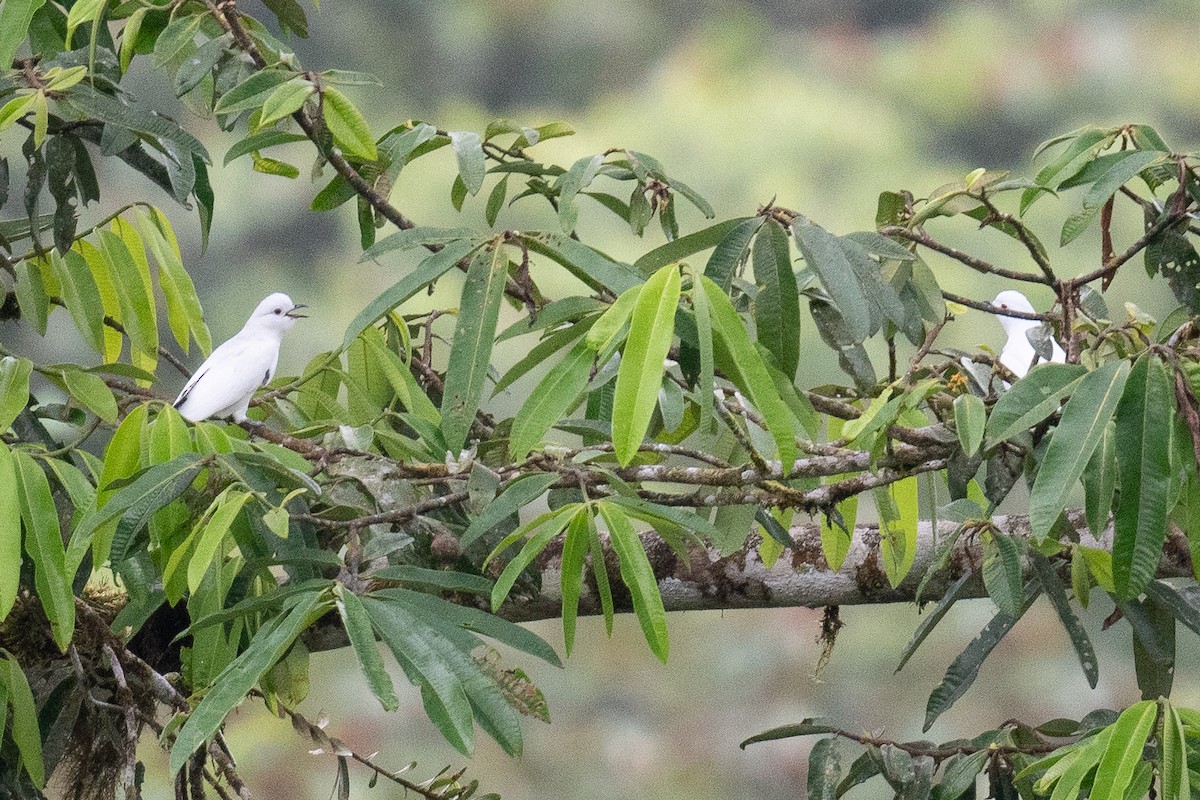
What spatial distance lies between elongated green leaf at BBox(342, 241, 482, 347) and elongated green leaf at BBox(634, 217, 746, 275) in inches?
4.7

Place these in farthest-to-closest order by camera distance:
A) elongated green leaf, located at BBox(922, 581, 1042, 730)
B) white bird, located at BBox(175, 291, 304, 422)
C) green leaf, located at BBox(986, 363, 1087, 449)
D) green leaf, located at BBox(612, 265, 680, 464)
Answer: white bird, located at BBox(175, 291, 304, 422), elongated green leaf, located at BBox(922, 581, 1042, 730), green leaf, located at BBox(986, 363, 1087, 449), green leaf, located at BBox(612, 265, 680, 464)

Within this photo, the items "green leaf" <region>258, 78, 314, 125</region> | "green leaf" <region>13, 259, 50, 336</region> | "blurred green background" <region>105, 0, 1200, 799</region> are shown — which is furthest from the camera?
"blurred green background" <region>105, 0, 1200, 799</region>

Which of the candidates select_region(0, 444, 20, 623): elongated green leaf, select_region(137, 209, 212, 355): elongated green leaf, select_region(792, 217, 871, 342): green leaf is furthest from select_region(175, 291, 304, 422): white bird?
select_region(792, 217, 871, 342): green leaf

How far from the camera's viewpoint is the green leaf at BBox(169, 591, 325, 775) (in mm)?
720

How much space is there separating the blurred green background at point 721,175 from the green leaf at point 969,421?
2344 millimetres

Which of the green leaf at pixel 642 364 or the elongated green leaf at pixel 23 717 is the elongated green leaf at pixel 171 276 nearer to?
the elongated green leaf at pixel 23 717

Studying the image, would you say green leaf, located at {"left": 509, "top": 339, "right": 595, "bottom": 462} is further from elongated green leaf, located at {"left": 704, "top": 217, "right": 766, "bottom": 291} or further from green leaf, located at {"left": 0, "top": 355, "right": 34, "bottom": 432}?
green leaf, located at {"left": 0, "top": 355, "right": 34, "bottom": 432}

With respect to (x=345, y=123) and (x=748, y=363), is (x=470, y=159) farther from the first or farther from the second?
(x=748, y=363)

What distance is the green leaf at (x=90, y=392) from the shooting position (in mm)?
1174

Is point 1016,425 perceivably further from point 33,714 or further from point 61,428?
point 61,428

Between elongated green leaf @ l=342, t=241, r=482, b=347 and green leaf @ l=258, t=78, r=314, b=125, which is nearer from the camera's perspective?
elongated green leaf @ l=342, t=241, r=482, b=347

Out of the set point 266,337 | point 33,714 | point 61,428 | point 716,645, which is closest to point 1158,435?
point 33,714

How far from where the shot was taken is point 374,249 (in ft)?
2.97

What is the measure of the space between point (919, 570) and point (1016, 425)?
68cm
